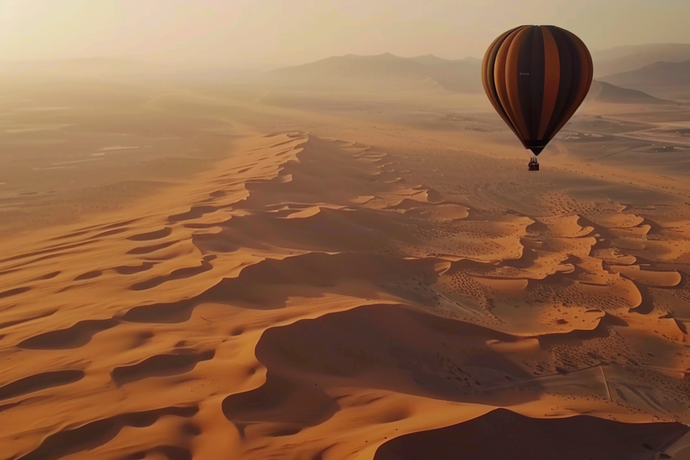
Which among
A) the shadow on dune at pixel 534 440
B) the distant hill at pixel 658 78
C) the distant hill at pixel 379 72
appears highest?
the distant hill at pixel 379 72

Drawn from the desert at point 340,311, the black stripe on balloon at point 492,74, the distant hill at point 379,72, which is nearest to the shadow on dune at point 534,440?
the desert at point 340,311

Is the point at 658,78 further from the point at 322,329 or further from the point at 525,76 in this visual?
the point at 322,329

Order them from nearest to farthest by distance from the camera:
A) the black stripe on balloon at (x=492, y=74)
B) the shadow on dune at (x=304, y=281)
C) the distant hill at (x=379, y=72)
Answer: the shadow on dune at (x=304, y=281), the black stripe on balloon at (x=492, y=74), the distant hill at (x=379, y=72)

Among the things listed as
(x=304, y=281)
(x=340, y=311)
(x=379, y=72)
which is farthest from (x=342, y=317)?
(x=379, y=72)

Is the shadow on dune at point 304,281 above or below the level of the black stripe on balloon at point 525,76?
below

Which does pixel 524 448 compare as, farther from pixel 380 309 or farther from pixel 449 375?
pixel 380 309

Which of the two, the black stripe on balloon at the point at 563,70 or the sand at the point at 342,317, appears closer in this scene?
the sand at the point at 342,317

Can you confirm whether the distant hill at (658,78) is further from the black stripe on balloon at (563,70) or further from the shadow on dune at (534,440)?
the shadow on dune at (534,440)

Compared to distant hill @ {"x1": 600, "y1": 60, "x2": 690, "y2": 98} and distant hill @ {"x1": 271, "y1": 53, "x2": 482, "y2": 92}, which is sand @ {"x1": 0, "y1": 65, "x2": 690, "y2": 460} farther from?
distant hill @ {"x1": 271, "y1": 53, "x2": 482, "y2": 92}
